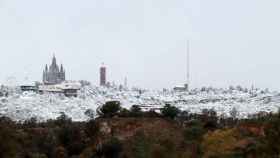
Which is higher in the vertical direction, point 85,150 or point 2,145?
point 2,145

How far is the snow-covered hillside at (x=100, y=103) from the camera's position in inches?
2746

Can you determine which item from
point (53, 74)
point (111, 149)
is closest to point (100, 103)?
point (53, 74)

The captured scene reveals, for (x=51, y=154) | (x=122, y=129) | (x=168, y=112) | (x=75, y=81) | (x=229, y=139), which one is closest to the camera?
(x=229, y=139)

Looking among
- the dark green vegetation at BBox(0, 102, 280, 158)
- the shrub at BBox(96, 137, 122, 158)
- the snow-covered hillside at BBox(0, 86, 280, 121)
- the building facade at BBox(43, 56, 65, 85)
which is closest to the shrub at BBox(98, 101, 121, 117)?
the dark green vegetation at BBox(0, 102, 280, 158)

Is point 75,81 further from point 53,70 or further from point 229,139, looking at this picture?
point 229,139

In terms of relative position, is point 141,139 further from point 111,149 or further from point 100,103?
point 100,103

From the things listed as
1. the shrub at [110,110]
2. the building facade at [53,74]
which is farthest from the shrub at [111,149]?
the building facade at [53,74]

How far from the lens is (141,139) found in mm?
21922

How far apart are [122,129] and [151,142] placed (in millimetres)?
17363

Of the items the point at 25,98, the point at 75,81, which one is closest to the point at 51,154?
the point at 25,98

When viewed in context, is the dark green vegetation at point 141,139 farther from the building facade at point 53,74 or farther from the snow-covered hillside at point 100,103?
the building facade at point 53,74

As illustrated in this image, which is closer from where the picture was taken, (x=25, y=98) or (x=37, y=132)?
(x=37, y=132)

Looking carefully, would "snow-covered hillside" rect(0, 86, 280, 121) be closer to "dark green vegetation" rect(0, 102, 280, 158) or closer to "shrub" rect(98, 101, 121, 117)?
"shrub" rect(98, 101, 121, 117)

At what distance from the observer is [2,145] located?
17.7 metres
